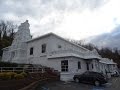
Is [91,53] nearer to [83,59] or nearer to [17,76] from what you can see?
[83,59]

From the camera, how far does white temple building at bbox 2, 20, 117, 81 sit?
24641 mm

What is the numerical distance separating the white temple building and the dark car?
3298mm

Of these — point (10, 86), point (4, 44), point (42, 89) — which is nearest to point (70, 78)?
point (42, 89)

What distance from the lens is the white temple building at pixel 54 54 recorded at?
24.6m

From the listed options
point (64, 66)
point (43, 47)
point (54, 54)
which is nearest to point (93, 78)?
point (64, 66)

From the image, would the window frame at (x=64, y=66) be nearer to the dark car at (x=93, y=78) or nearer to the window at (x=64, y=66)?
the window at (x=64, y=66)

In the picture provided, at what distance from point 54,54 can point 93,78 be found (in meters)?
9.51

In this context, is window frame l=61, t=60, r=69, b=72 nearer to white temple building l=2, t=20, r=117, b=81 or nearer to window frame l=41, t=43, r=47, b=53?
white temple building l=2, t=20, r=117, b=81

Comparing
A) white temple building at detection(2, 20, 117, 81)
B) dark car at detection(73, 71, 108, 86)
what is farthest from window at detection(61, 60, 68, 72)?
dark car at detection(73, 71, 108, 86)

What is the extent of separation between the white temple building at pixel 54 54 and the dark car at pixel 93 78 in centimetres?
330

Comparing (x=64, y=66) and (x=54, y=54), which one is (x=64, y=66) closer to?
(x=64, y=66)

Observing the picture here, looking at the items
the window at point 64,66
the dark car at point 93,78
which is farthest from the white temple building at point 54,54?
the dark car at point 93,78

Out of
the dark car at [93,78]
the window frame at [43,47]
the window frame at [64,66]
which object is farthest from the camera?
the window frame at [43,47]

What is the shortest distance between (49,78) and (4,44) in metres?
34.3
